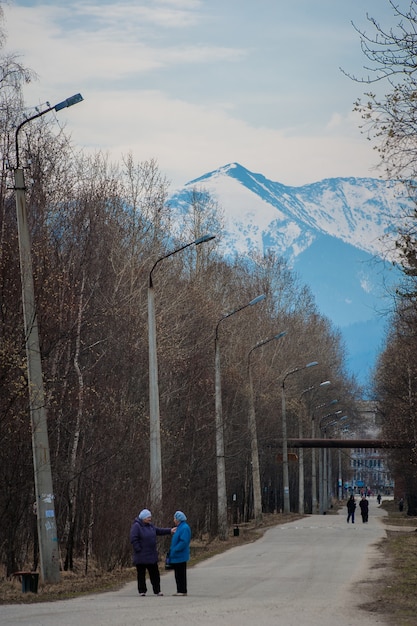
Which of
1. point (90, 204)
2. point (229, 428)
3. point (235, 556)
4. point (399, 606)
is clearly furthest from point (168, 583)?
point (229, 428)

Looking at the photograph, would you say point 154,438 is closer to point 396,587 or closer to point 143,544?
point 396,587

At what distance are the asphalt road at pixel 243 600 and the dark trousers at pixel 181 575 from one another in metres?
0.21

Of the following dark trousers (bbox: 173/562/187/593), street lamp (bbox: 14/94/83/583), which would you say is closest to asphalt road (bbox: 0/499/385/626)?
dark trousers (bbox: 173/562/187/593)

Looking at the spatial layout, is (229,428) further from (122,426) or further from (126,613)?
(126,613)

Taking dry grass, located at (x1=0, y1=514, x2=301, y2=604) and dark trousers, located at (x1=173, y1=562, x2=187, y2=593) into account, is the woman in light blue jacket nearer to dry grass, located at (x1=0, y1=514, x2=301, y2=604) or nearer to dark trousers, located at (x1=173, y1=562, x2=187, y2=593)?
dark trousers, located at (x1=173, y1=562, x2=187, y2=593)

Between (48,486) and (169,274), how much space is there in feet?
115

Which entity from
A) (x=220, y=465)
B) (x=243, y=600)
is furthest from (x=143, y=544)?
(x=220, y=465)

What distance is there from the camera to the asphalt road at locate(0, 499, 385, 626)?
15.0m

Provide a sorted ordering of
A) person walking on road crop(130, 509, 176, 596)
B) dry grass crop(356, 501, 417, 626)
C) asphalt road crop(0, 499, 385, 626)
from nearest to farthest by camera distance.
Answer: asphalt road crop(0, 499, 385, 626)
dry grass crop(356, 501, 417, 626)
person walking on road crop(130, 509, 176, 596)

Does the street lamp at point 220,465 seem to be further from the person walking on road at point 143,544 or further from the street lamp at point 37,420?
Answer: the person walking on road at point 143,544

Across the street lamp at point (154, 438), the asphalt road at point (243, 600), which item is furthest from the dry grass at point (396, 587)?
the street lamp at point (154, 438)

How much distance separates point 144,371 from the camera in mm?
45281

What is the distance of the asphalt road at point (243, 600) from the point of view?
15047mm

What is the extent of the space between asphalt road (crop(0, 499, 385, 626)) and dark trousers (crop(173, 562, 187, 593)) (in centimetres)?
21
